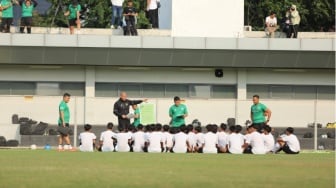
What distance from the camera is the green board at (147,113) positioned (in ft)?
111

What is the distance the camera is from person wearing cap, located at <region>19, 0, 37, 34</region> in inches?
1592

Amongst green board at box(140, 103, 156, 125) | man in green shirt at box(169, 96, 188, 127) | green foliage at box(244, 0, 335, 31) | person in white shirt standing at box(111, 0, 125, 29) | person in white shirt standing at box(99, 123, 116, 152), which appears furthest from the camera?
green foliage at box(244, 0, 335, 31)

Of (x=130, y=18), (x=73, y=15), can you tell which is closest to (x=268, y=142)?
(x=130, y=18)

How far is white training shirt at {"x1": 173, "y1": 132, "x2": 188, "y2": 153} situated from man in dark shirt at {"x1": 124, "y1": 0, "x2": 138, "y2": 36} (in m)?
13.6

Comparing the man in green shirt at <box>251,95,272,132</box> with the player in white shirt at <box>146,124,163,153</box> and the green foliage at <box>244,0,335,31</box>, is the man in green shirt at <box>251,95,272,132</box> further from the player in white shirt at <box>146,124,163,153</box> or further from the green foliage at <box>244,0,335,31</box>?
the green foliage at <box>244,0,335,31</box>

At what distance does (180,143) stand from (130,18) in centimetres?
1411

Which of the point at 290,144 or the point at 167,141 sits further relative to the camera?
the point at 167,141

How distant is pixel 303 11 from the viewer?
58344mm

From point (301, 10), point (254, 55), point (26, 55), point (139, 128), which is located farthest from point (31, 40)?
point (301, 10)

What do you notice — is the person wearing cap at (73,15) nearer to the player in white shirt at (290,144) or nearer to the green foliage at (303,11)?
the player in white shirt at (290,144)

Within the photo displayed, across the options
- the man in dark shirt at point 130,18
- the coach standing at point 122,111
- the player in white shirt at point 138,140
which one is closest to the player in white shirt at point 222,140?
the player in white shirt at point 138,140

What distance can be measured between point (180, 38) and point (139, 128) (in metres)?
14.0

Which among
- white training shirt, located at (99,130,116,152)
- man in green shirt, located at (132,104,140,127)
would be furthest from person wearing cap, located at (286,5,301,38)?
white training shirt, located at (99,130,116,152)

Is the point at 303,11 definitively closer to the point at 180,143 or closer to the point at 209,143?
the point at 209,143
